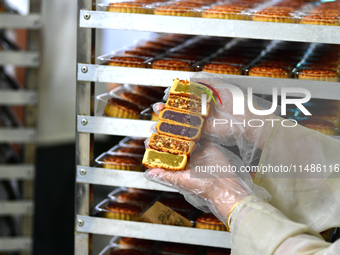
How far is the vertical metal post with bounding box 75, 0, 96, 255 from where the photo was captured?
126cm

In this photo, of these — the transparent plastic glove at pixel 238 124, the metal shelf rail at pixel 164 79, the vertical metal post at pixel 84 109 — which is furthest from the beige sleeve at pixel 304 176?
the vertical metal post at pixel 84 109

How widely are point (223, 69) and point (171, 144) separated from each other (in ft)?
1.35

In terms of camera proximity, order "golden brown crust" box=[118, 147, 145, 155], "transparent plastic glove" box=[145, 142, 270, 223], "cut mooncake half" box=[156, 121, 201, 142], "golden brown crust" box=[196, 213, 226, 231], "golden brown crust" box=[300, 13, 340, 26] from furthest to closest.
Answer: "golden brown crust" box=[118, 147, 145, 155] → "golden brown crust" box=[196, 213, 226, 231] → "golden brown crust" box=[300, 13, 340, 26] → "cut mooncake half" box=[156, 121, 201, 142] → "transparent plastic glove" box=[145, 142, 270, 223]

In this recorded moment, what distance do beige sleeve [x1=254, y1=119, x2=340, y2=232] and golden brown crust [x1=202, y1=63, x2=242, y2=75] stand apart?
31cm

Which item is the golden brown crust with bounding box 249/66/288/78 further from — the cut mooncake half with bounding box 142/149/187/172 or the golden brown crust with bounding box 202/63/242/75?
the cut mooncake half with bounding box 142/149/187/172

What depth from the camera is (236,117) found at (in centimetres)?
115

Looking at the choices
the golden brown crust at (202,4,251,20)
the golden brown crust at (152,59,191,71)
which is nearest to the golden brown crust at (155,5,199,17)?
the golden brown crust at (202,4,251,20)

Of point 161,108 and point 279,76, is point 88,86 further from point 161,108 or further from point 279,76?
point 279,76

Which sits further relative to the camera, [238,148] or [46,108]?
[46,108]

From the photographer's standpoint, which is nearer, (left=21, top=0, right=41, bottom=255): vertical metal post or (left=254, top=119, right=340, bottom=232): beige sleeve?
(left=254, top=119, right=340, bottom=232): beige sleeve

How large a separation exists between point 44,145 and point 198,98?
276cm

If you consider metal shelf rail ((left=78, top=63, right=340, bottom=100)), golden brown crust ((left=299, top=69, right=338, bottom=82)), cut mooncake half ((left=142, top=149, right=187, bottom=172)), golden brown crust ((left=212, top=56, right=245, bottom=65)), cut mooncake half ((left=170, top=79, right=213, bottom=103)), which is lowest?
cut mooncake half ((left=142, top=149, right=187, bottom=172))

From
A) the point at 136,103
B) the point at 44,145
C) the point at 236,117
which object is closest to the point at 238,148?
the point at 236,117

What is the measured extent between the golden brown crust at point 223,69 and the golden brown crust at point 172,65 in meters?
0.08
